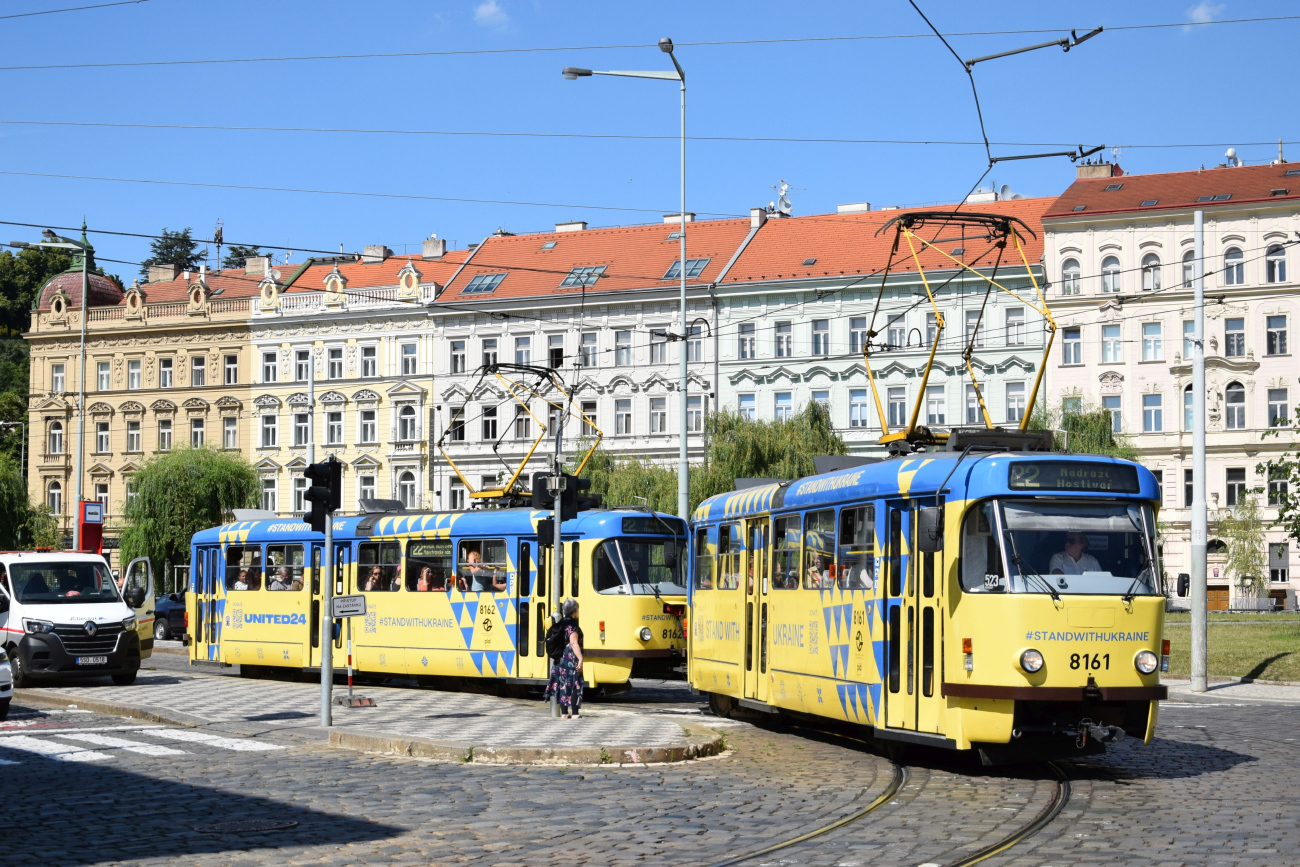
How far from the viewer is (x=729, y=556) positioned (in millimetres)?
19094

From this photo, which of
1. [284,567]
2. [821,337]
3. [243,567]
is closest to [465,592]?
[284,567]

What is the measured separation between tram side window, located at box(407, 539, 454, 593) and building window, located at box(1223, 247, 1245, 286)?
42685 mm

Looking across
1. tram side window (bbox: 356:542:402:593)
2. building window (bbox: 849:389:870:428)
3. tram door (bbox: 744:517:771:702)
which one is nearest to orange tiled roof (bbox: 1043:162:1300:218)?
building window (bbox: 849:389:870:428)

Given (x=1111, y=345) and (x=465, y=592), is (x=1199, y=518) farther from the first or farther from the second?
(x=1111, y=345)

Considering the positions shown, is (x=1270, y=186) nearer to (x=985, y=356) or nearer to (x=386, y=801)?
(x=985, y=356)

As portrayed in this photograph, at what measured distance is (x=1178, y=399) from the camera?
60125mm

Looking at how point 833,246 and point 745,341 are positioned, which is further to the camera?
point 833,246

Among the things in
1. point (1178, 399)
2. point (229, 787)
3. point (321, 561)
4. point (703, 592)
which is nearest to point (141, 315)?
point (1178, 399)

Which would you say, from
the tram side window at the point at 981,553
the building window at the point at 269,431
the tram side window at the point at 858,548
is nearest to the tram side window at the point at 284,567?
the tram side window at the point at 858,548

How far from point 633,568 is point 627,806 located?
416 inches

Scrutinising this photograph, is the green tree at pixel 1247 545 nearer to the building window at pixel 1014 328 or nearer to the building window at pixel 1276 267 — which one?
the building window at pixel 1276 267

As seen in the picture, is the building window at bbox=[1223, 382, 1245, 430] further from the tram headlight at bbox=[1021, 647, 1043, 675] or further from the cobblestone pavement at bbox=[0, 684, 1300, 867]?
the tram headlight at bbox=[1021, 647, 1043, 675]

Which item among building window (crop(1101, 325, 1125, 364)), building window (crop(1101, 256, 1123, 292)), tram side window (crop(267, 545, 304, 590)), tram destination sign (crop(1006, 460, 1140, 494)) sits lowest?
tram side window (crop(267, 545, 304, 590))

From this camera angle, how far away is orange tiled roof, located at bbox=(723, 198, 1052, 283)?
63.3 meters
